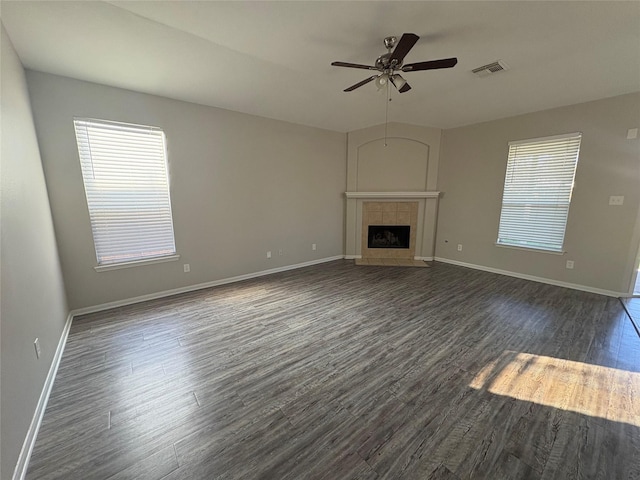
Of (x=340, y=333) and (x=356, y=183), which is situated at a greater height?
(x=356, y=183)

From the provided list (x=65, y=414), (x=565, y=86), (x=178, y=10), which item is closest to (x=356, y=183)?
(x=565, y=86)

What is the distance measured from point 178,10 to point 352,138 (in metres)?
3.95

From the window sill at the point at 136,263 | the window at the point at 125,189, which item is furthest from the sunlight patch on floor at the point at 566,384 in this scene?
the window at the point at 125,189

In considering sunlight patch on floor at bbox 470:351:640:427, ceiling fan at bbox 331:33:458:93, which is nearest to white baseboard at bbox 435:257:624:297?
sunlight patch on floor at bbox 470:351:640:427

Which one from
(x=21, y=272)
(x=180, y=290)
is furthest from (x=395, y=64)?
(x=180, y=290)

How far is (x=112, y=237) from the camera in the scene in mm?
3178

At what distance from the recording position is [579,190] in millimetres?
3717

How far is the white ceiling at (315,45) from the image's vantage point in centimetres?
195

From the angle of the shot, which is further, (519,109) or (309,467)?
(519,109)

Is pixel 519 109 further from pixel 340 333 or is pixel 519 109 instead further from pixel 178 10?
pixel 178 10

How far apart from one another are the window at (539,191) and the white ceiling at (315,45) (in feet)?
2.28

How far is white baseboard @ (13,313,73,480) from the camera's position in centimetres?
129

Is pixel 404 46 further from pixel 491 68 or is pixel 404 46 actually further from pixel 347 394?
pixel 347 394

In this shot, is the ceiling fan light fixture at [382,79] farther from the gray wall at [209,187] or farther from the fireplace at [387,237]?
the fireplace at [387,237]
